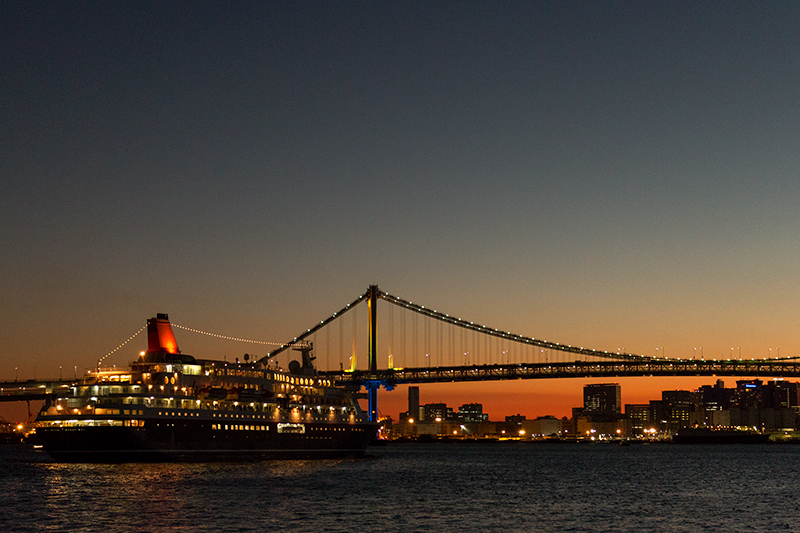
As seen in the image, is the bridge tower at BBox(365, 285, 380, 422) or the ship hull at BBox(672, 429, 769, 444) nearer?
the bridge tower at BBox(365, 285, 380, 422)

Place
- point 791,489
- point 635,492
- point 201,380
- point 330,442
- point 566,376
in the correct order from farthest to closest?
point 566,376
point 330,442
point 201,380
point 791,489
point 635,492

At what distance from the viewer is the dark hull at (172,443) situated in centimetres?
5350

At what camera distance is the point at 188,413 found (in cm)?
5641

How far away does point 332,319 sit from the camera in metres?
115

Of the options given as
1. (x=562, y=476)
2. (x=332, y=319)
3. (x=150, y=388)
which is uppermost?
(x=332, y=319)

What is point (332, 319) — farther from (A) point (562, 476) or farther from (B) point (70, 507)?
(B) point (70, 507)

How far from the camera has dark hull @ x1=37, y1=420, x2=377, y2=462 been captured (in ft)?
176

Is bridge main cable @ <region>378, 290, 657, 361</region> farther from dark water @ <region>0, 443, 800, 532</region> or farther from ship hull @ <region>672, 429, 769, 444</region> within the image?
ship hull @ <region>672, 429, 769, 444</region>

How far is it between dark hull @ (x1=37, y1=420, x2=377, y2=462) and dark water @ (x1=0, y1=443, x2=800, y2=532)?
3.25ft

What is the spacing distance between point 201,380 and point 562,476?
2224cm

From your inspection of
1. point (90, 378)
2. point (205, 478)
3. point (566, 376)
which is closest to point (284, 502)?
point (205, 478)

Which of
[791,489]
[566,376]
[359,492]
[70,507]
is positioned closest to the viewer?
[70,507]

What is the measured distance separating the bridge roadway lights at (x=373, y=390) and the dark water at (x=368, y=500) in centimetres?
4558

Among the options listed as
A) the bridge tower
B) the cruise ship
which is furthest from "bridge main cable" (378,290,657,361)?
the cruise ship
